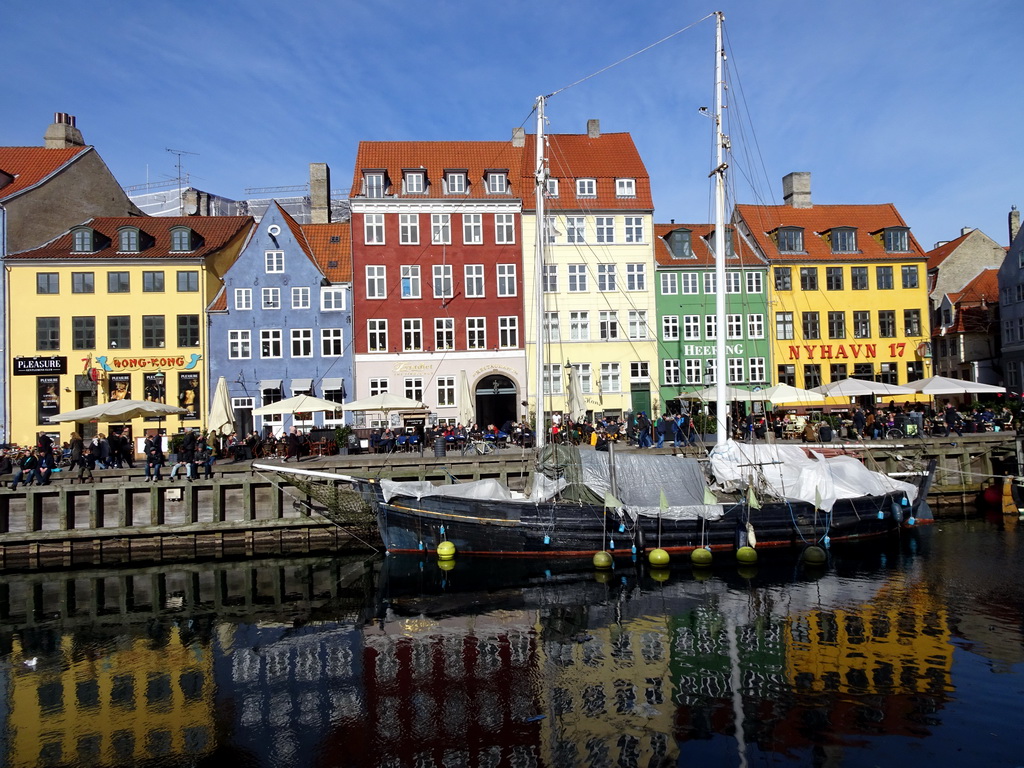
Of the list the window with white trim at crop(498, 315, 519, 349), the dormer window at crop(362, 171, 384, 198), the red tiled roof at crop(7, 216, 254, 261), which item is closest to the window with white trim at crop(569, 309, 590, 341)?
the window with white trim at crop(498, 315, 519, 349)

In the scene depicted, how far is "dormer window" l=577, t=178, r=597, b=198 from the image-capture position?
44.8 meters

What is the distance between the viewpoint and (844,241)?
4812 centimetres

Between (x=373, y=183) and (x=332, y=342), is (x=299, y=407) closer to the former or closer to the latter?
(x=332, y=342)

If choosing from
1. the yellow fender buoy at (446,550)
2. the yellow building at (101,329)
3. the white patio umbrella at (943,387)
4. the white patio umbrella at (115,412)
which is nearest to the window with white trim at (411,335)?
the yellow building at (101,329)

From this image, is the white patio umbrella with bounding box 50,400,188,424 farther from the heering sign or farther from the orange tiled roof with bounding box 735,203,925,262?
the orange tiled roof with bounding box 735,203,925,262

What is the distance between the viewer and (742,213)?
49.4 meters

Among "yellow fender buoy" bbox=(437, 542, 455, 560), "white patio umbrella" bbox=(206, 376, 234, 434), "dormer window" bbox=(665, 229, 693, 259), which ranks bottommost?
"yellow fender buoy" bbox=(437, 542, 455, 560)

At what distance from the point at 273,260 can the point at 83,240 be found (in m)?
10.3

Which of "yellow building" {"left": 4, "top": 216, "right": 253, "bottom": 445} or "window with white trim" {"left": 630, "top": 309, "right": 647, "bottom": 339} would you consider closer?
"yellow building" {"left": 4, "top": 216, "right": 253, "bottom": 445}

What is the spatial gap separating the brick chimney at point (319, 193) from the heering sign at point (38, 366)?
1667cm

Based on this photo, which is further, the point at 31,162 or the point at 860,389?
the point at 31,162

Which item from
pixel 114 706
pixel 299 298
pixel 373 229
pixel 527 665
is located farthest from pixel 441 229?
pixel 114 706

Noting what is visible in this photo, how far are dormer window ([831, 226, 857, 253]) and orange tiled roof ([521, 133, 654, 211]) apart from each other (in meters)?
12.5

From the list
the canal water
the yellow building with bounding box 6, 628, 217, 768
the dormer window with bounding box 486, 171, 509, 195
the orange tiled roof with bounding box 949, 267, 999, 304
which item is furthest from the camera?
the orange tiled roof with bounding box 949, 267, 999, 304
